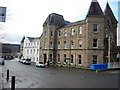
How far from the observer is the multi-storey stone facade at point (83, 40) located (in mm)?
31014

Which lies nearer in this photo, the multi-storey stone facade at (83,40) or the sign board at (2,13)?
the sign board at (2,13)

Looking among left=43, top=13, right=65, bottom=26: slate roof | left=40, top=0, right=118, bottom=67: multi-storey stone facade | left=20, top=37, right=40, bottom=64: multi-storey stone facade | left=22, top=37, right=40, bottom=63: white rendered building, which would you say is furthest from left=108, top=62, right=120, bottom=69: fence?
left=22, top=37, right=40, bottom=63: white rendered building

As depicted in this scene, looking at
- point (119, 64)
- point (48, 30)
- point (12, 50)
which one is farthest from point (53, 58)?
point (12, 50)

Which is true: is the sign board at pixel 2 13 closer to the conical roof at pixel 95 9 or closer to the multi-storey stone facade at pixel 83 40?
the multi-storey stone facade at pixel 83 40

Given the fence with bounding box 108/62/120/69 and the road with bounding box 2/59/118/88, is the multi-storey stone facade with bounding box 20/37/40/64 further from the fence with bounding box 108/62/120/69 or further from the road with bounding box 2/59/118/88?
the road with bounding box 2/59/118/88

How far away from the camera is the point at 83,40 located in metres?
32.9

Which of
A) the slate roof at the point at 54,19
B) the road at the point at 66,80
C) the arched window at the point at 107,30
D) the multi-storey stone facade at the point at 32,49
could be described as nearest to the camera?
the road at the point at 66,80

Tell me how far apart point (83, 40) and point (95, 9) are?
7.82 m

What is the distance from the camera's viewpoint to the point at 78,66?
3297cm

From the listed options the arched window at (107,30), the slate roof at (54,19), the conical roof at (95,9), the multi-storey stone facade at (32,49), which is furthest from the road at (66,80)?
the multi-storey stone facade at (32,49)

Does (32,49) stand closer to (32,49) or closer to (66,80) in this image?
(32,49)

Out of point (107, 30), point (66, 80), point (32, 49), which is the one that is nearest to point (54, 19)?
point (107, 30)

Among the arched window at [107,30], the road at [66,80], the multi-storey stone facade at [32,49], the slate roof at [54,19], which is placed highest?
the slate roof at [54,19]

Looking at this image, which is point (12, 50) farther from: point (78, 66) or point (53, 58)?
point (78, 66)
